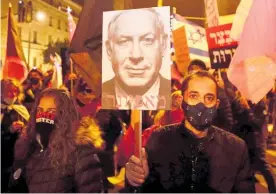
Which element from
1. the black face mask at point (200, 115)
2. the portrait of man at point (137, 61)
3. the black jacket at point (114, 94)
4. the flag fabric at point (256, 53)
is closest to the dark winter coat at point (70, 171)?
the black jacket at point (114, 94)

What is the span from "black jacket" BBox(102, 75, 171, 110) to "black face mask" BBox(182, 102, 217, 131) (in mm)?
168

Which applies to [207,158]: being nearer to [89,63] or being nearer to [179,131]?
[179,131]

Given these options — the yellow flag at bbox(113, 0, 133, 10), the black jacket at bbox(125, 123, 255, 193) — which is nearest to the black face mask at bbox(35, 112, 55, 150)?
the black jacket at bbox(125, 123, 255, 193)

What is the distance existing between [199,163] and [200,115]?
30 centimetres

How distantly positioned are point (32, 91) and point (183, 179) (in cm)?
125

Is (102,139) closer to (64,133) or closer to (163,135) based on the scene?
(64,133)

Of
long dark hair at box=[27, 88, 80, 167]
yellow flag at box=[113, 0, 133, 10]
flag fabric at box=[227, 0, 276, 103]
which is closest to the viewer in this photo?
flag fabric at box=[227, 0, 276, 103]

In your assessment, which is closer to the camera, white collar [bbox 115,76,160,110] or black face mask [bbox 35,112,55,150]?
white collar [bbox 115,76,160,110]

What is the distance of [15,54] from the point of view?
2.54 metres

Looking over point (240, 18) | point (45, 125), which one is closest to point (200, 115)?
point (240, 18)

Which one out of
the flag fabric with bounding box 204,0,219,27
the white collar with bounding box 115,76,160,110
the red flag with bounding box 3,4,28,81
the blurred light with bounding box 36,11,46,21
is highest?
the blurred light with bounding box 36,11,46,21

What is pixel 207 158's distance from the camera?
2.11m

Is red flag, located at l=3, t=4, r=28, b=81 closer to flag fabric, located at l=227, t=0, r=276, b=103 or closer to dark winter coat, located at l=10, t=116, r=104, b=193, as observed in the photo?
dark winter coat, located at l=10, t=116, r=104, b=193

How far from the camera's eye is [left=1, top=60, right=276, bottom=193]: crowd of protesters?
6.82ft
